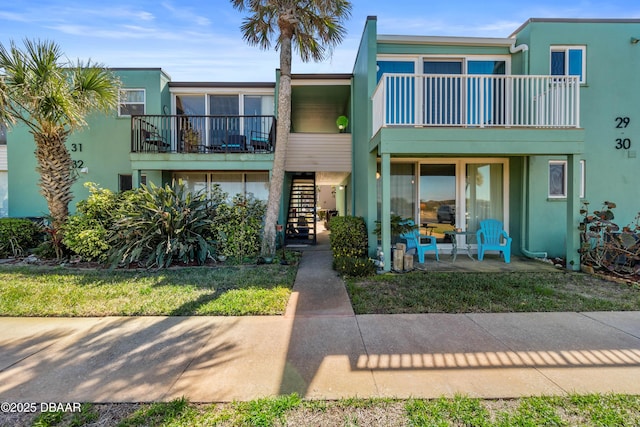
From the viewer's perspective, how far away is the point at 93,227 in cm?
754

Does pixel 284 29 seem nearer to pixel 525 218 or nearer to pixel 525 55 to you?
pixel 525 55

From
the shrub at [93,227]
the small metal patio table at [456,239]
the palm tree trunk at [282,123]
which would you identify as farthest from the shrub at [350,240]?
the shrub at [93,227]

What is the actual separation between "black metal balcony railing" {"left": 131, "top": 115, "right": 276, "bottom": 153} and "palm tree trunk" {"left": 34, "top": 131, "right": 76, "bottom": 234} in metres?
1.91

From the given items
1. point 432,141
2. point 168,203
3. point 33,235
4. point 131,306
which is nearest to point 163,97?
point 168,203

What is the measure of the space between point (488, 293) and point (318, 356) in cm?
363

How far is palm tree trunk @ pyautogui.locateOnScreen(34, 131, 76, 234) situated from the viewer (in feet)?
25.3

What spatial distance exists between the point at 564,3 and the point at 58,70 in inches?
525

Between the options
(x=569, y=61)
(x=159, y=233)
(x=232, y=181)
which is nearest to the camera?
(x=159, y=233)

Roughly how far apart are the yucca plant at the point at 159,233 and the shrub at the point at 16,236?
10.6ft

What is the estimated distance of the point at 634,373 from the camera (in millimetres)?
2982

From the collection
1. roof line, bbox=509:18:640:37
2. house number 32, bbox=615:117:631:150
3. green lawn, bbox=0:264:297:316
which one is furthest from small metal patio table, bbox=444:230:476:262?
roof line, bbox=509:18:640:37

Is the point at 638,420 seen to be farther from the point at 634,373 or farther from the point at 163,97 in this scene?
the point at 163,97

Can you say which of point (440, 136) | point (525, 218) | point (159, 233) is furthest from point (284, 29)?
point (525, 218)

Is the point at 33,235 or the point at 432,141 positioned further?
the point at 33,235
